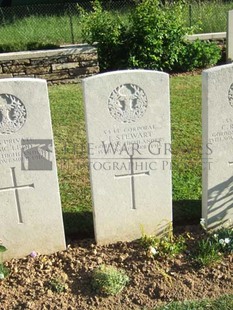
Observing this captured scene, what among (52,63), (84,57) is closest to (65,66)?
(52,63)

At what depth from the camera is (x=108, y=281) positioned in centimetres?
365

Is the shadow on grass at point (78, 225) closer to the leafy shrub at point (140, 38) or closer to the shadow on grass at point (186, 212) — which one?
the shadow on grass at point (186, 212)

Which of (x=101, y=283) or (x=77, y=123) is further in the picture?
(x=77, y=123)

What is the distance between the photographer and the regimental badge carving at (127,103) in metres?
3.80

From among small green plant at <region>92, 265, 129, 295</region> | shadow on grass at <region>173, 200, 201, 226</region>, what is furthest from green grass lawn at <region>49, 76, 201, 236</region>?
small green plant at <region>92, 265, 129, 295</region>

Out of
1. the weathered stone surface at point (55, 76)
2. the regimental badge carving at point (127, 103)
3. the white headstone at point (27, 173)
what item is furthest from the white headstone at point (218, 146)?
the weathered stone surface at point (55, 76)

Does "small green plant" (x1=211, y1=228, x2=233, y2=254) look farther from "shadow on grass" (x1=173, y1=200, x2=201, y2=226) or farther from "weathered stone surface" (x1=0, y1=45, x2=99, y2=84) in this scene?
"weathered stone surface" (x1=0, y1=45, x2=99, y2=84)

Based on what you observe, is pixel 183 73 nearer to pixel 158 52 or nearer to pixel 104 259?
pixel 158 52

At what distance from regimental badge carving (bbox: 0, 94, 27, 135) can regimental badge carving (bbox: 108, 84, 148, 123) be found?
700 millimetres

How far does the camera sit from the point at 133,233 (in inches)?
171

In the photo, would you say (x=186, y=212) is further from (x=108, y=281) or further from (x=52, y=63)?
(x=52, y=63)

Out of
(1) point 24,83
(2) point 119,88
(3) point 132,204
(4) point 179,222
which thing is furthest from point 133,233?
(1) point 24,83

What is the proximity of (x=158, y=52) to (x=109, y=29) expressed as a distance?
3.47 ft

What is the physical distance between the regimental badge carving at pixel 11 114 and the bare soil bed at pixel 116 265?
1190 mm
